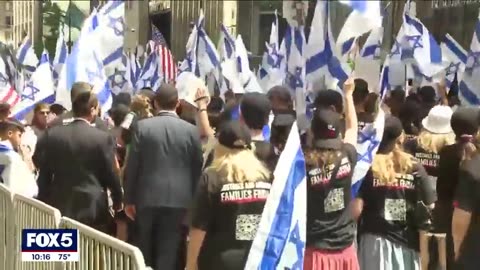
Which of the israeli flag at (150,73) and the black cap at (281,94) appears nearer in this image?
the black cap at (281,94)

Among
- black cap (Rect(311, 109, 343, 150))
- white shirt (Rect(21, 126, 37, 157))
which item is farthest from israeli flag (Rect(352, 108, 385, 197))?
white shirt (Rect(21, 126, 37, 157))

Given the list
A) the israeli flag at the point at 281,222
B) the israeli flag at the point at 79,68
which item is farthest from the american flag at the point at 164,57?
the israeli flag at the point at 281,222

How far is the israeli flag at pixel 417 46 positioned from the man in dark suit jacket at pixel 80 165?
721 centimetres

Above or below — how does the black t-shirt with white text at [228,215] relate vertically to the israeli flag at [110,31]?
below

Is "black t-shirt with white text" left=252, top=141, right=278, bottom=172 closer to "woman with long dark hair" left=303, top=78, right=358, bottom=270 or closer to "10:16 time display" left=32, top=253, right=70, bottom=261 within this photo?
"woman with long dark hair" left=303, top=78, right=358, bottom=270

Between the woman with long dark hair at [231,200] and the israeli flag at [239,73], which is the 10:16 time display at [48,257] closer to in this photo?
the woman with long dark hair at [231,200]

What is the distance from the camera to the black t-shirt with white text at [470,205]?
5.77 metres

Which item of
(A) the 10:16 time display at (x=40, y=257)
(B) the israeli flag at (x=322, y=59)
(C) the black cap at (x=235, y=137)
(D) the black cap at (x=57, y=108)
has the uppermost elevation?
(B) the israeli flag at (x=322, y=59)

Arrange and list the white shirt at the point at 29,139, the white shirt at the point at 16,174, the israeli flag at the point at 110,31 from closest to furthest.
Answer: the white shirt at the point at 16,174 → the white shirt at the point at 29,139 → the israeli flag at the point at 110,31

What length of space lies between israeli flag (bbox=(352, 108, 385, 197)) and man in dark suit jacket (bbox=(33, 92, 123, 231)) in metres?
1.99

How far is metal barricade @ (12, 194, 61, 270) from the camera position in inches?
243

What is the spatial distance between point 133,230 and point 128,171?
20.5 inches

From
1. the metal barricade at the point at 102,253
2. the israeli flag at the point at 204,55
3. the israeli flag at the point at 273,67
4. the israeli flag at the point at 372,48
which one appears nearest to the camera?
the metal barricade at the point at 102,253

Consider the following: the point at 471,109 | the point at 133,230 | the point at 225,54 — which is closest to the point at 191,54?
the point at 225,54
